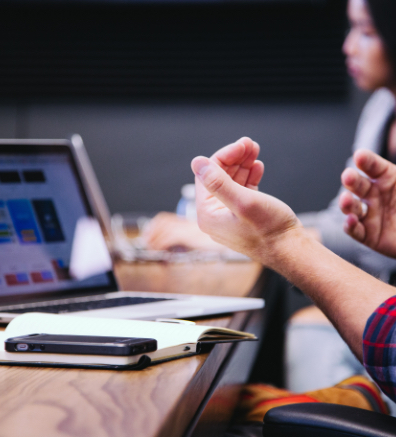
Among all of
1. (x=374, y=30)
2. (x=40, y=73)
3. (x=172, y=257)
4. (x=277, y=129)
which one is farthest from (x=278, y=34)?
(x=172, y=257)

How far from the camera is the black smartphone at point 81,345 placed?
1.70ft

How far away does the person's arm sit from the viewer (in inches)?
26.7

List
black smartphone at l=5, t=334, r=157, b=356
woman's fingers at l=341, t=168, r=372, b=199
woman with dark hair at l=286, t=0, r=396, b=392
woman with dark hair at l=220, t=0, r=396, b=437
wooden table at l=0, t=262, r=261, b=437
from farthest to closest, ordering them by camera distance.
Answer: woman with dark hair at l=286, t=0, r=396, b=392 → woman's fingers at l=341, t=168, r=372, b=199 → woman with dark hair at l=220, t=0, r=396, b=437 → black smartphone at l=5, t=334, r=157, b=356 → wooden table at l=0, t=262, r=261, b=437

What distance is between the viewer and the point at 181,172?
295 centimetres

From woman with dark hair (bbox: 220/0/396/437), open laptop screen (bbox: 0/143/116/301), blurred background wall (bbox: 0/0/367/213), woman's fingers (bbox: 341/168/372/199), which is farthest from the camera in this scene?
blurred background wall (bbox: 0/0/367/213)

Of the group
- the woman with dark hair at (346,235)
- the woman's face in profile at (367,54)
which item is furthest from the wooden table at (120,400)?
the woman's face in profile at (367,54)

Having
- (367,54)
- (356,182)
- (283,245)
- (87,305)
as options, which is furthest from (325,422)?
(367,54)

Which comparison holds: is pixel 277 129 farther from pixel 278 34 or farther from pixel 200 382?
pixel 200 382

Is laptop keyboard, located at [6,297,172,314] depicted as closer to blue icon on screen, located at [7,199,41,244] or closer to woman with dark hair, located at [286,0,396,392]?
blue icon on screen, located at [7,199,41,244]

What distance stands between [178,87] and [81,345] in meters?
2.54

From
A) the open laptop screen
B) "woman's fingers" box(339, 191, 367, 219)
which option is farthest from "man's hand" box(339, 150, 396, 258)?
the open laptop screen

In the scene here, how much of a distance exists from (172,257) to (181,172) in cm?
139

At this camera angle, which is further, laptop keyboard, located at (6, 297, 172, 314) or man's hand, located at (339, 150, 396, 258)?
man's hand, located at (339, 150, 396, 258)

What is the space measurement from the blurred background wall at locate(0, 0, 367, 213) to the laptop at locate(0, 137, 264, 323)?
1907 millimetres
